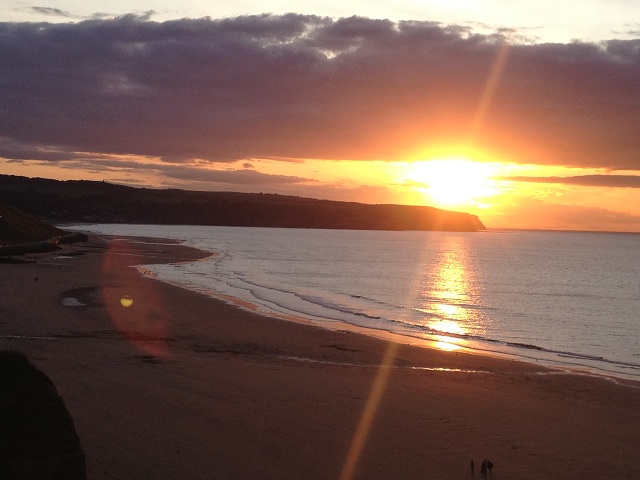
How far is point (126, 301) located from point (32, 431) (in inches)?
937

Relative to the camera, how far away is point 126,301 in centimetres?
2992

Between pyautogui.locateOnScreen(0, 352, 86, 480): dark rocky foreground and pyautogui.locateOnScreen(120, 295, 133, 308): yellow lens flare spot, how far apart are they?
71.1 feet

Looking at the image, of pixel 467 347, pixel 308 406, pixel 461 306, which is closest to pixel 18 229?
pixel 461 306

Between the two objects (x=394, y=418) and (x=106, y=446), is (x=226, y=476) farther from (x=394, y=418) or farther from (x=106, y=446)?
(x=394, y=418)

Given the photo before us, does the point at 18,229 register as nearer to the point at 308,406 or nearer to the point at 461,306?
the point at 461,306

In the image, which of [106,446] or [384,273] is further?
[384,273]

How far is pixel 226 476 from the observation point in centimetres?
924

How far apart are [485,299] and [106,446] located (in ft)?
130

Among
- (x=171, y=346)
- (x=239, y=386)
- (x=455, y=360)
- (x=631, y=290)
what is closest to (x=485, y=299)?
(x=631, y=290)

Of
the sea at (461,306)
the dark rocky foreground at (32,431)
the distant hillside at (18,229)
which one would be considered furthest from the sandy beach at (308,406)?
the distant hillside at (18,229)

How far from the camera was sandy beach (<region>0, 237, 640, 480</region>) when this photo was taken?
10070 millimetres

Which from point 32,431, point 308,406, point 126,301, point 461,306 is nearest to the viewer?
point 32,431

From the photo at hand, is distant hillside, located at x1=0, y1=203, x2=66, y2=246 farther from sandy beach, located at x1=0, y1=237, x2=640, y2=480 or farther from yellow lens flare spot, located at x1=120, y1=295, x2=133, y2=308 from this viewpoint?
sandy beach, located at x1=0, y1=237, x2=640, y2=480

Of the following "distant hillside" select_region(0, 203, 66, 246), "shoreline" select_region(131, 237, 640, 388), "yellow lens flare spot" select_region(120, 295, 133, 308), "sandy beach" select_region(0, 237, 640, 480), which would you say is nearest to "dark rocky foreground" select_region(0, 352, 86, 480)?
"sandy beach" select_region(0, 237, 640, 480)
